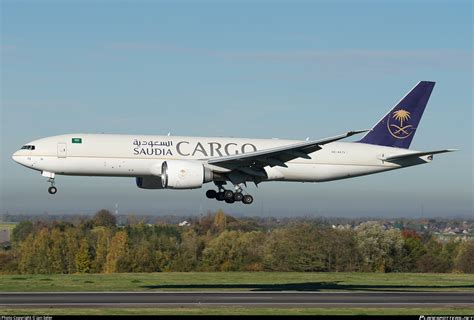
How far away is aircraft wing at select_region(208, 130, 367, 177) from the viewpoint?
159 feet

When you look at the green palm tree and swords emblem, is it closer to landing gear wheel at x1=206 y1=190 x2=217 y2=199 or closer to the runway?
landing gear wheel at x1=206 y1=190 x2=217 y2=199

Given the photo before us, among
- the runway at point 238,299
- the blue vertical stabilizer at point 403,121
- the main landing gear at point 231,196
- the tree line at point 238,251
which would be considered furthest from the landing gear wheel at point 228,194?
the tree line at point 238,251

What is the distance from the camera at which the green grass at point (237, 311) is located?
33344mm

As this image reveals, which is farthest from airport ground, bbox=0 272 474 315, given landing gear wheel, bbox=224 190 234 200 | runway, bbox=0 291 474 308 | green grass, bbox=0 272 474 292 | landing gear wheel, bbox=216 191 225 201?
landing gear wheel, bbox=224 190 234 200

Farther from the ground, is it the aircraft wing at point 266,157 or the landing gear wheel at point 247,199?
the aircraft wing at point 266,157

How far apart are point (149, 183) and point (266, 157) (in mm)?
7740

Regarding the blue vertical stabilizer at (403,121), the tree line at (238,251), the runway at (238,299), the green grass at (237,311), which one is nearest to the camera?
the green grass at (237,311)

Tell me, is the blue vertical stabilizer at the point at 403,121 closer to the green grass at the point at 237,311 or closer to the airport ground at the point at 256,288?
the airport ground at the point at 256,288

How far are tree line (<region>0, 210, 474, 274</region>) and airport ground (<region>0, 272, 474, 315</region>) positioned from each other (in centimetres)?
2239

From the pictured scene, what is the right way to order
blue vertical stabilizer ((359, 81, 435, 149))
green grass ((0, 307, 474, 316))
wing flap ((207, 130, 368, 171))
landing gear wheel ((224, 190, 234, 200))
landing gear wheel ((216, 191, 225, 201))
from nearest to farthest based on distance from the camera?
green grass ((0, 307, 474, 316)) → wing flap ((207, 130, 368, 171)) → landing gear wheel ((224, 190, 234, 200)) → landing gear wheel ((216, 191, 225, 201)) → blue vertical stabilizer ((359, 81, 435, 149))

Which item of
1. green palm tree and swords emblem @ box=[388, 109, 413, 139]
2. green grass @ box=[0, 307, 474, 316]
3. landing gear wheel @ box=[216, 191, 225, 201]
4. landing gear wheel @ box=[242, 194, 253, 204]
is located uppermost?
green palm tree and swords emblem @ box=[388, 109, 413, 139]

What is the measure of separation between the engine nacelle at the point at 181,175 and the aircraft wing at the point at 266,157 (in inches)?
49.1

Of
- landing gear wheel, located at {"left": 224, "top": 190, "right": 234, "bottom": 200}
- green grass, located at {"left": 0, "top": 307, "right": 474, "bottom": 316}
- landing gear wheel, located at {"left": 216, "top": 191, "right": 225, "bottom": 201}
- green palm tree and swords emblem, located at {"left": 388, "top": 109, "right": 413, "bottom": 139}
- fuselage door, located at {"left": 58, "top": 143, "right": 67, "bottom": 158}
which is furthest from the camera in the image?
green palm tree and swords emblem, located at {"left": 388, "top": 109, "right": 413, "bottom": 139}

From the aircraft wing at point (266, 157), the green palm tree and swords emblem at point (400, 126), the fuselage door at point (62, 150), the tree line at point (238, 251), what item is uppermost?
the green palm tree and swords emblem at point (400, 126)
